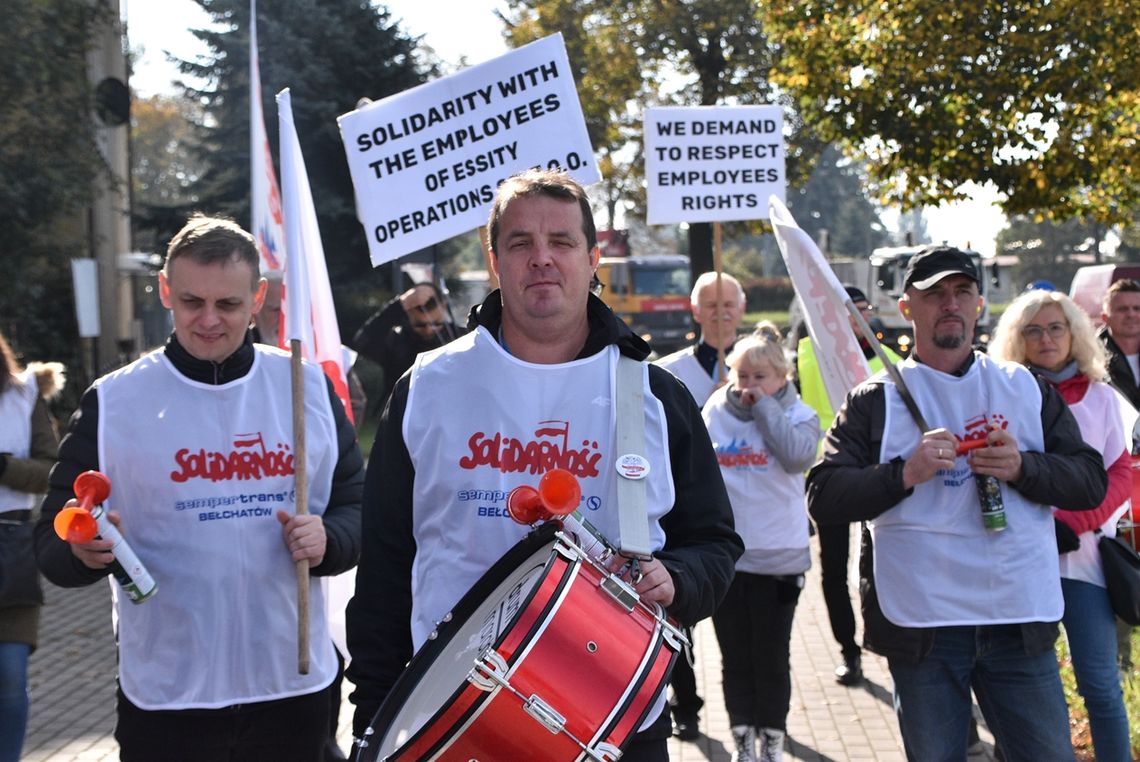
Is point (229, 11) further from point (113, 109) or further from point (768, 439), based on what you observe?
point (768, 439)

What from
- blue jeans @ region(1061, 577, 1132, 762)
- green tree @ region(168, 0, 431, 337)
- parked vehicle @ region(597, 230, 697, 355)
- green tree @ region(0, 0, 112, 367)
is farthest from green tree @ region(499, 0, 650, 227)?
blue jeans @ region(1061, 577, 1132, 762)

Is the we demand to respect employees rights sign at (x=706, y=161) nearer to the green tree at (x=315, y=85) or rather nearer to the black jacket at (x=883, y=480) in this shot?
the black jacket at (x=883, y=480)

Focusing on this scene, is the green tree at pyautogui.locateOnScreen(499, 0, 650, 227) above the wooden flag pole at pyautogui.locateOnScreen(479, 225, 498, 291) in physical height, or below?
above

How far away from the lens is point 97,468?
3.79m

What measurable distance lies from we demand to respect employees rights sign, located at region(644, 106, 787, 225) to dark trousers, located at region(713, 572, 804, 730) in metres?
→ 2.47

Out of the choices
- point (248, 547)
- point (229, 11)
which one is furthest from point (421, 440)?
point (229, 11)

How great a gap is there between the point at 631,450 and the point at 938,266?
191cm

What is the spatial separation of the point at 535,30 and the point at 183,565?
34.6 meters

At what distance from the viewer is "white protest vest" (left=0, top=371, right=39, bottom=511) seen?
5090 mm

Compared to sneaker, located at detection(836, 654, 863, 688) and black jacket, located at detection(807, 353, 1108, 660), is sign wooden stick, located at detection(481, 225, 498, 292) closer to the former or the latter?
black jacket, located at detection(807, 353, 1108, 660)

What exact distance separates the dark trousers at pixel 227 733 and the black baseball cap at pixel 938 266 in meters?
2.17

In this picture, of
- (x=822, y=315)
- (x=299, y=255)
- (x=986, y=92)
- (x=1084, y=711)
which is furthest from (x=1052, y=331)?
(x=986, y=92)

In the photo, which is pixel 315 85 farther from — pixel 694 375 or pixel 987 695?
pixel 987 695

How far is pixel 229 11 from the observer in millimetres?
25266
